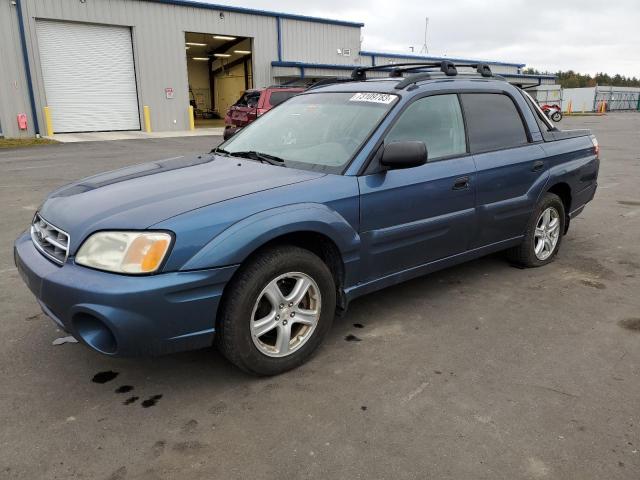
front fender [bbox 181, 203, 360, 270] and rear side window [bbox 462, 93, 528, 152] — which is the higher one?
rear side window [bbox 462, 93, 528, 152]

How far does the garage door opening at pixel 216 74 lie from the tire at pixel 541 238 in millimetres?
25639

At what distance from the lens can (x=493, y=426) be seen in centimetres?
246

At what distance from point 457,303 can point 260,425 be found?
201cm

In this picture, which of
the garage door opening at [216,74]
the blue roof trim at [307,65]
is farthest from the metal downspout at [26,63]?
the blue roof trim at [307,65]

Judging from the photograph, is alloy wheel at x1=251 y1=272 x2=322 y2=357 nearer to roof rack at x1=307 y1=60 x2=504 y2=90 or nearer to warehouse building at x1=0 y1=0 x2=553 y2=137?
roof rack at x1=307 y1=60 x2=504 y2=90

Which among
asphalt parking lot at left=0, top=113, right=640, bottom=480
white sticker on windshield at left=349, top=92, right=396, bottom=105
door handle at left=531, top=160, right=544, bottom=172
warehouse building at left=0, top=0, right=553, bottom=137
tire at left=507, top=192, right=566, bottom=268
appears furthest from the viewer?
warehouse building at left=0, top=0, right=553, bottom=137

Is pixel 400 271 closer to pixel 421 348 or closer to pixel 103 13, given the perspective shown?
pixel 421 348

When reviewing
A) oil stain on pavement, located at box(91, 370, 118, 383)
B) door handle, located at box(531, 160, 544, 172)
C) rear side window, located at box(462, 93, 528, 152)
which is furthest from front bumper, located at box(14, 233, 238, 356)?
door handle, located at box(531, 160, 544, 172)

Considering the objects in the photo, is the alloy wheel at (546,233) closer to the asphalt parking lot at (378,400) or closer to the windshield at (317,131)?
the asphalt parking lot at (378,400)

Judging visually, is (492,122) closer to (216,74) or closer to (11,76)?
(11,76)

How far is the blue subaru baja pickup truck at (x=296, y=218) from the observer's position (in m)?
2.47

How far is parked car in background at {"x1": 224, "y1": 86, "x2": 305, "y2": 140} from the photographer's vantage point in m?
15.0

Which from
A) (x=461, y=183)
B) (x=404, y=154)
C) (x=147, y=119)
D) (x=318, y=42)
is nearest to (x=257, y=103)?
(x=147, y=119)

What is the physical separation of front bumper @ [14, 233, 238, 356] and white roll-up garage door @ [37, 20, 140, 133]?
21404 mm
